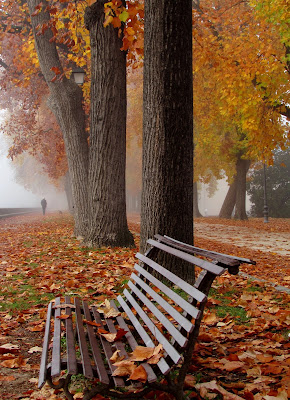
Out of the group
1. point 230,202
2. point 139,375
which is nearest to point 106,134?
point 139,375

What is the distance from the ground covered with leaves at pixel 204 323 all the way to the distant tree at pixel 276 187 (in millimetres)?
23655

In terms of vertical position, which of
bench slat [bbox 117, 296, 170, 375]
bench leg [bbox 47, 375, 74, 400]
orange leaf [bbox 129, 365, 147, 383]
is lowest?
bench leg [bbox 47, 375, 74, 400]

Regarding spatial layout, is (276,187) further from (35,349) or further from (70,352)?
(70,352)

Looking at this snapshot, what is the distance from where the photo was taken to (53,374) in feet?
7.00

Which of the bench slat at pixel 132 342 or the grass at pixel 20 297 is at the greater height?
the bench slat at pixel 132 342

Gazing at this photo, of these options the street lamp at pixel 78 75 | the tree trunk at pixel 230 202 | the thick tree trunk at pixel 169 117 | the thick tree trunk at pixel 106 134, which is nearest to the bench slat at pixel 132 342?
the thick tree trunk at pixel 169 117

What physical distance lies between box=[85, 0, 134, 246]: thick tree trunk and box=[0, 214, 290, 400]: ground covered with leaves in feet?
2.03

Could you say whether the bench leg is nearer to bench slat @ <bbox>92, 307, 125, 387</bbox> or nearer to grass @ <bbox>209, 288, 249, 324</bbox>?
bench slat @ <bbox>92, 307, 125, 387</bbox>

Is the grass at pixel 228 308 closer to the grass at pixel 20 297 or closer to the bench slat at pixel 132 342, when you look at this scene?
the bench slat at pixel 132 342

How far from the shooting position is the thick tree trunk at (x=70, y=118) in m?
10.1

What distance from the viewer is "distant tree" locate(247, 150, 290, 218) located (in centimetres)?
3014

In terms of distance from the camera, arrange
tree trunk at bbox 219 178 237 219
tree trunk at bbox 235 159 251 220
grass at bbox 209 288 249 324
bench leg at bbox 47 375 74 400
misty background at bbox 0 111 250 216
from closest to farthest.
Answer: bench leg at bbox 47 375 74 400 < grass at bbox 209 288 249 324 < tree trunk at bbox 235 159 251 220 < tree trunk at bbox 219 178 237 219 < misty background at bbox 0 111 250 216

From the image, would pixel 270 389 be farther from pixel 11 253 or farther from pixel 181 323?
pixel 11 253

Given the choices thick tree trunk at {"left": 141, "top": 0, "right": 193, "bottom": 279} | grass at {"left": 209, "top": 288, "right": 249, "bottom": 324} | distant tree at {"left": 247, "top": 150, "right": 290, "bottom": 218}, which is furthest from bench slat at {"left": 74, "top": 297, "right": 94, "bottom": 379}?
distant tree at {"left": 247, "top": 150, "right": 290, "bottom": 218}
